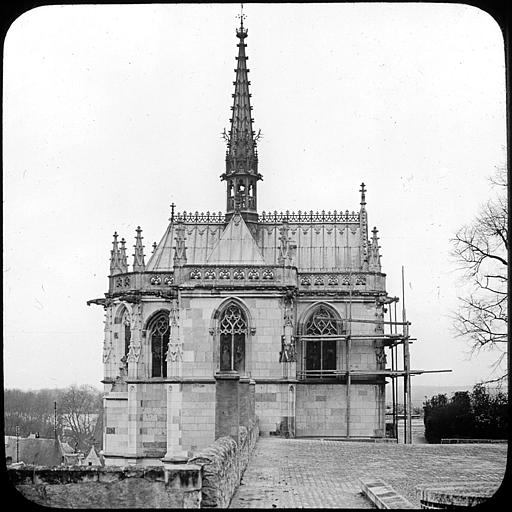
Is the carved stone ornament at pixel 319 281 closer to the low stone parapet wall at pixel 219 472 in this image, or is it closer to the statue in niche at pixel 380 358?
the statue in niche at pixel 380 358

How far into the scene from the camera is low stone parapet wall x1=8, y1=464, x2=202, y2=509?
42.8 ft

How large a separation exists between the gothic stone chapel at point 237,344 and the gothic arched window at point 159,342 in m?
0.04

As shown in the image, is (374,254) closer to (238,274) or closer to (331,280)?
(331,280)

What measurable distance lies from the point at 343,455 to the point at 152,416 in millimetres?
12904

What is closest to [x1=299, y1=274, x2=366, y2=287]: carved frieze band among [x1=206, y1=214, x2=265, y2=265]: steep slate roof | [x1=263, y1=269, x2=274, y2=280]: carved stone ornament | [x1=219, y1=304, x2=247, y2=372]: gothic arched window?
[x1=206, y1=214, x2=265, y2=265]: steep slate roof

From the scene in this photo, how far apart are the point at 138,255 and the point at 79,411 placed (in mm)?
64069

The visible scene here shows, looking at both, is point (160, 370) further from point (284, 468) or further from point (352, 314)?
point (284, 468)

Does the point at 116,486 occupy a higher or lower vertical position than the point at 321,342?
lower

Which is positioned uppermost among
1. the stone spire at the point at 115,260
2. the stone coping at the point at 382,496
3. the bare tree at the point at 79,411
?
the stone spire at the point at 115,260

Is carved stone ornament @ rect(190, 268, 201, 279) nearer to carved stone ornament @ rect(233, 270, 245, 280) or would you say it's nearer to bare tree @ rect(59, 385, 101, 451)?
carved stone ornament @ rect(233, 270, 245, 280)

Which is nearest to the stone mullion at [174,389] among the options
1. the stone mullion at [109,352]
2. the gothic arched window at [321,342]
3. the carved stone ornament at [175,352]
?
the carved stone ornament at [175,352]

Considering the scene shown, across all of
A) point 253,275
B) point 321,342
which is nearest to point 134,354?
point 253,275

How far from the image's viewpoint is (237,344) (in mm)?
38000

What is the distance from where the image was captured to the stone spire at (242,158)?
44750 mm
